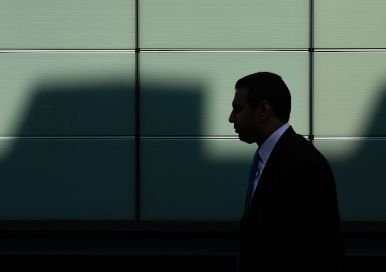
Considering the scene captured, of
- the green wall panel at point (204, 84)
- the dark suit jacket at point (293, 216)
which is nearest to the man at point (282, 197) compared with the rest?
the dark suit jacket at point (293, 216)

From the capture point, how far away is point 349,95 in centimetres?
786

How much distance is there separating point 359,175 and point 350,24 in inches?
54.7

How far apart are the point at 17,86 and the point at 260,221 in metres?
5.55

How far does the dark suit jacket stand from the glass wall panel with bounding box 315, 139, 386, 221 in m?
5.26

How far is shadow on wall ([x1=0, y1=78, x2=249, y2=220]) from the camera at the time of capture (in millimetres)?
7895

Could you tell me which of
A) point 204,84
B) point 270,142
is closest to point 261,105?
point 270,142

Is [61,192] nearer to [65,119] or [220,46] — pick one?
[65,119]

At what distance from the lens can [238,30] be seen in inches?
310

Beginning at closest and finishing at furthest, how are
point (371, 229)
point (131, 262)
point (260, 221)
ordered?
point (260, 221), point (131, 262), point (371, 229)

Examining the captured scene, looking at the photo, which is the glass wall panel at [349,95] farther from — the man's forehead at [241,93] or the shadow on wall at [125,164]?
the man's forehead at [241,93]

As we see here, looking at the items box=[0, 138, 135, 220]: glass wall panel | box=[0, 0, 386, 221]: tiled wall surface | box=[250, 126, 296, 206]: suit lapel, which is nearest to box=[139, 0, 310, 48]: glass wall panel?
box=[0, 0, 386, 221]: tiled wall surface

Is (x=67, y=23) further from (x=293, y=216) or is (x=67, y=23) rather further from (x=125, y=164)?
(x=293, y=216)

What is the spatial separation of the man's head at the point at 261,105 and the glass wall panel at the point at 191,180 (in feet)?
16.6

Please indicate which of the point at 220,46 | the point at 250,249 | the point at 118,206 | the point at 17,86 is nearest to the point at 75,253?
the point at 118,206
